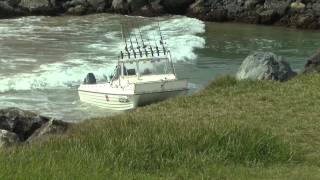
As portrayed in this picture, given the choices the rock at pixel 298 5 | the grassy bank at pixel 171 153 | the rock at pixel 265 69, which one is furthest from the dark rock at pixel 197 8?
→ the grassy bank at pixel 171 153

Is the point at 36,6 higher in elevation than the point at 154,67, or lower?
lower

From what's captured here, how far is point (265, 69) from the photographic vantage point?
1838 centimetres

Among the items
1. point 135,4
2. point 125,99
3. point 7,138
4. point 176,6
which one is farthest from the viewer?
point 176,6

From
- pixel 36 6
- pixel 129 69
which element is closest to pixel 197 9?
pixel 36 6

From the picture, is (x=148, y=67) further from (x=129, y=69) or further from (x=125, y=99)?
(x=125, y=99)

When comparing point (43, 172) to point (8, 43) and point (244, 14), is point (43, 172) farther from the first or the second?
point (244, 14)

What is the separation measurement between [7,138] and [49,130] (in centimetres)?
85

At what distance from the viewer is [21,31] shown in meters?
42.4

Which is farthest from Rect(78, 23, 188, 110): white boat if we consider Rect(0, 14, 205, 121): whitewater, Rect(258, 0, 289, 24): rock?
Rect(258, 0, 289, 24): rock

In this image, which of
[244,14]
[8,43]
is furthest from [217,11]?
[8,43]

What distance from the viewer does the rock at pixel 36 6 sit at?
175ft

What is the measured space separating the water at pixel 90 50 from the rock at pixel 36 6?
274 centimetres

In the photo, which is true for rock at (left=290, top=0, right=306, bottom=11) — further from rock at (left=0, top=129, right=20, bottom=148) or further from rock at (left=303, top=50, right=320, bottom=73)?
rock at (left=0, top=129, right=20, bottom=148)

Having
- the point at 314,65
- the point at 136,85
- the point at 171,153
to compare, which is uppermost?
the point at 171,153
